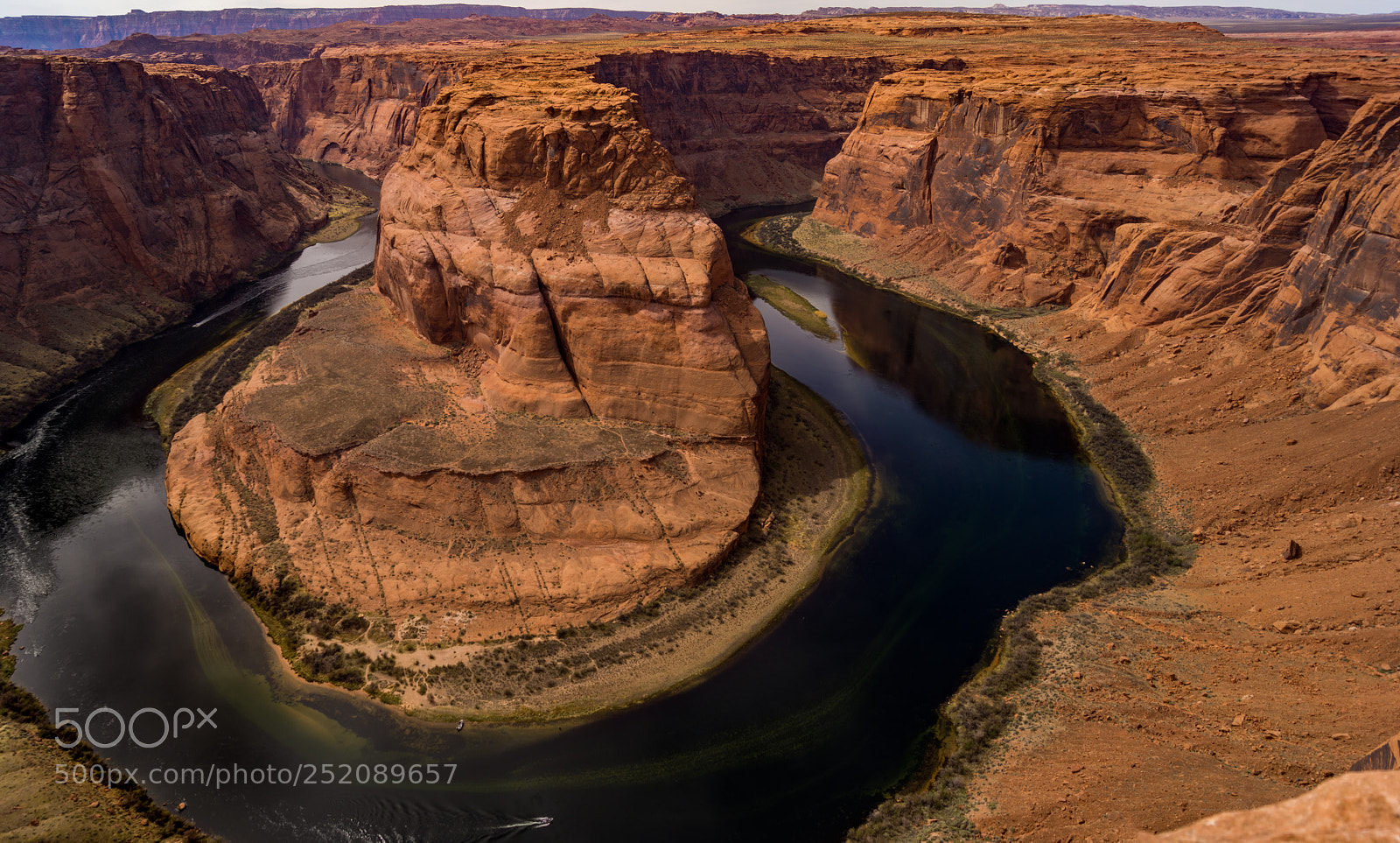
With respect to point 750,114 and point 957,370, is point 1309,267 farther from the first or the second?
point 750,114

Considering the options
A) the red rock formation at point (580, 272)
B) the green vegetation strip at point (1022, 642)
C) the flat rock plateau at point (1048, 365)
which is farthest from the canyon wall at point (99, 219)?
the green vegetation strip at point (1022, 642)

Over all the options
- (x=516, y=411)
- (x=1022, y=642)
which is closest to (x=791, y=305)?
(x=516, y=411)

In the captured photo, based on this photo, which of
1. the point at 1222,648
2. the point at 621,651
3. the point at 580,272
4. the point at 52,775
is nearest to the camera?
the point at 52,775

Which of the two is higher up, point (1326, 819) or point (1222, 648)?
point (1326, 819)

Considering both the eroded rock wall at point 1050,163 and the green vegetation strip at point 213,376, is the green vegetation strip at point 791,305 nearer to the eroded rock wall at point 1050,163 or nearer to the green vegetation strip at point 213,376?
the eroded rock wall at point 1050,163

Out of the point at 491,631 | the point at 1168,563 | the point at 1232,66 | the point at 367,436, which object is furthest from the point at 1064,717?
the point at 1232,66
